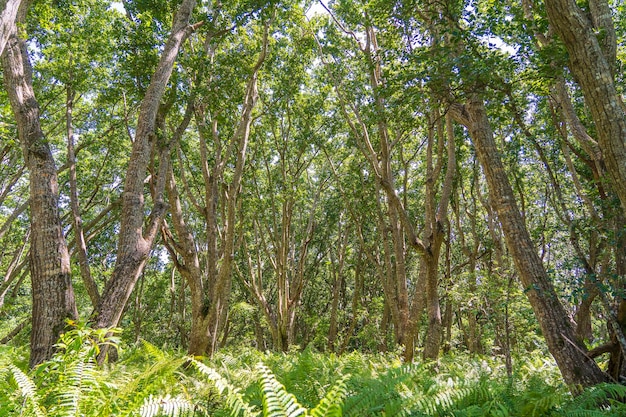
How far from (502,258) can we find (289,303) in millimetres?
6880

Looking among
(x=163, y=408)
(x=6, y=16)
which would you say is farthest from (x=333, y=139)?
(x=163, y=408)

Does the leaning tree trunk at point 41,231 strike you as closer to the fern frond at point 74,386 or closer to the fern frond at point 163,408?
the fern frond at point 74,386

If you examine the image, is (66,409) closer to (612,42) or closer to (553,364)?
(612,42)

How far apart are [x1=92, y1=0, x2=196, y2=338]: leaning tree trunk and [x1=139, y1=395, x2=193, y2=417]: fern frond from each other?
2065 mm

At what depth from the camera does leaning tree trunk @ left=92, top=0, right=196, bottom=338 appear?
442 cm

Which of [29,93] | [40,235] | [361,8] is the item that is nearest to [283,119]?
[361,8]

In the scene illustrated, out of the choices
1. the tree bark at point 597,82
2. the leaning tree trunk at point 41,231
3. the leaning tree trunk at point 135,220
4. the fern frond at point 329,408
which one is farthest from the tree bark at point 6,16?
the tree bark at point 597,82

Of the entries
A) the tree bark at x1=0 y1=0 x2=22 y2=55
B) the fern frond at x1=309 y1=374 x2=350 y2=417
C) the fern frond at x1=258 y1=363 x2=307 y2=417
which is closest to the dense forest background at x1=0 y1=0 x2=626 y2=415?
the tree bark at x1=0 y1=0 x2=22 y2=55

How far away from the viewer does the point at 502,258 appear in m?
12.1

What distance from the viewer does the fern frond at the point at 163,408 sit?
2.44 metres

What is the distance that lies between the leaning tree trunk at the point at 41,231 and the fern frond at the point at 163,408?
207cm

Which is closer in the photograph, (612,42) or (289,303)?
(612,42)

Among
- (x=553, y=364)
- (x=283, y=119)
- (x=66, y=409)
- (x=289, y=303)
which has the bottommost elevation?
(x=553, y=364)

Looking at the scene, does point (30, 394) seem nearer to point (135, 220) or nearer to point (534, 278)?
point (135, 220)
